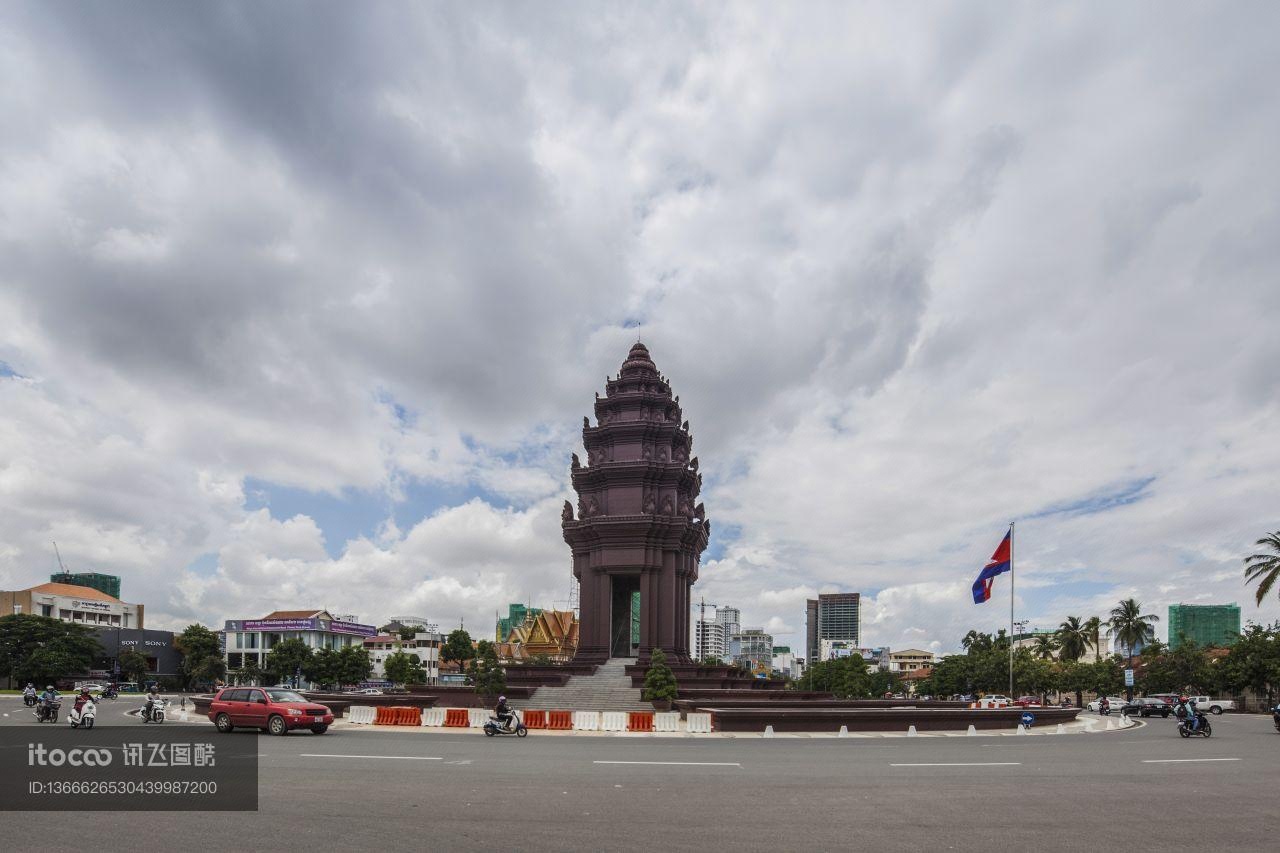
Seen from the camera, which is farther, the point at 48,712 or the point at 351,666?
the point at 351,666

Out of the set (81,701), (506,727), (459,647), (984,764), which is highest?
(984,764)

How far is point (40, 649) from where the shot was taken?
89688mm

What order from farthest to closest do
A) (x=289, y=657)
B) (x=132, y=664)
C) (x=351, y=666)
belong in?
(x=132, y=664), (x=351, y=666), (x=289, y=657)

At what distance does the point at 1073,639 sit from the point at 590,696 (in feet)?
261

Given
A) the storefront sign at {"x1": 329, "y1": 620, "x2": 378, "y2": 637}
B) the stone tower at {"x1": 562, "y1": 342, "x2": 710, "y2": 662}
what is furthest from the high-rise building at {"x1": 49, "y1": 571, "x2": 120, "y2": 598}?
the stone tower at {"x1": 562, "y1": 342, "x2": 710, "y2": 662}

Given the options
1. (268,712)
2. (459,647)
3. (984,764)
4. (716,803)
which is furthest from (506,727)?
(459,647)

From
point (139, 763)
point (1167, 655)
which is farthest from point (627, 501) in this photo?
point (1167, 655)

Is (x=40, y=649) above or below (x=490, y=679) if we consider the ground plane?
below

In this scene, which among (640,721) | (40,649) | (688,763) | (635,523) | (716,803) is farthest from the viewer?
(40,649)

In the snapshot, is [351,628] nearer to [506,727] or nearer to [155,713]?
[155,713]

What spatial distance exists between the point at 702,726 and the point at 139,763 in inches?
746

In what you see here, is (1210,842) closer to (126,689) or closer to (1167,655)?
(1167,655)

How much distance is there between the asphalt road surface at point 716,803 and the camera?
11.9 meters

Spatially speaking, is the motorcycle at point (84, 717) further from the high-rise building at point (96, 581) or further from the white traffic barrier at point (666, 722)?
the high-rise building at point (96, 581)
